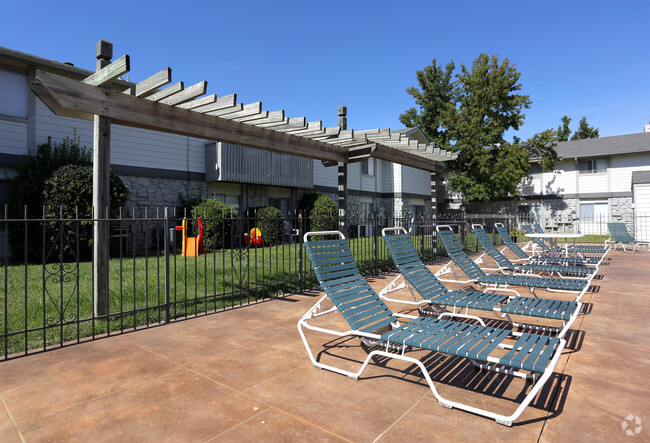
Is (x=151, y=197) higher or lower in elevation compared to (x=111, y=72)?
lower

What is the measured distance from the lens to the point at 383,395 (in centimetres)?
283

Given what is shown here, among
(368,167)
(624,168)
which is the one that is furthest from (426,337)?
(624,168)

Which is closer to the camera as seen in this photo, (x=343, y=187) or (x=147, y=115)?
(x=147, y=115)

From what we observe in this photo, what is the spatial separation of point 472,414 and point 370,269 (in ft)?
21.4

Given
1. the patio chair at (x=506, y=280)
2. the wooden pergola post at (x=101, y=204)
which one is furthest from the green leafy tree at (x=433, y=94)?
the wooden pergola post at (x=101, y=204)

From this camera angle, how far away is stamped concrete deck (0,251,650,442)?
2342 millimetres

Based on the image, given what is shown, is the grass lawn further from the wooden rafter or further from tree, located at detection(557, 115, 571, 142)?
tree, located at detection(557, 115, 571, 142)

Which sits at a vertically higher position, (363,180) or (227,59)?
(227,59)

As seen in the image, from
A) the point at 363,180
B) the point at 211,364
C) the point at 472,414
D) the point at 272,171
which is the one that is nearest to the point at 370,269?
the point at 211,364

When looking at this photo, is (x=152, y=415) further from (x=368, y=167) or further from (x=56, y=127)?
(x=368, y=167)

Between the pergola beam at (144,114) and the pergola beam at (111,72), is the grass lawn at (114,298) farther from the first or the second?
the pergola beam at (111,72)

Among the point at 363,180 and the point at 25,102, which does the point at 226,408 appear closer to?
the point at 25,102

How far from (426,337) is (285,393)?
1151mm

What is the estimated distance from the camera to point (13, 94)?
1060 cm
